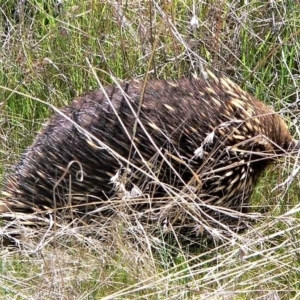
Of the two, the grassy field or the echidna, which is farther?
the grassy field

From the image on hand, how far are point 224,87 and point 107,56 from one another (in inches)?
23.6

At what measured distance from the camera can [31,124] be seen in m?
2.82

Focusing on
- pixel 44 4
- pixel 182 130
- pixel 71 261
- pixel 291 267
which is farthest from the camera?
pixel 44 4

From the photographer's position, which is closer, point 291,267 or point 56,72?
point 291,267

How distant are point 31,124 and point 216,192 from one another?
2.68 ft

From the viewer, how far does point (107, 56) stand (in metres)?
2.85

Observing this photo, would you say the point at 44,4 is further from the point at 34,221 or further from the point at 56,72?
the point at 34,221

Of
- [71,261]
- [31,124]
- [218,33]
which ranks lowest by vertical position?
[31,124]

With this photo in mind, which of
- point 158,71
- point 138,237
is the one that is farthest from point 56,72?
point 138,237

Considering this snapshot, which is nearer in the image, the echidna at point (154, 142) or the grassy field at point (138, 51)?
the echidna at point (154, 142)

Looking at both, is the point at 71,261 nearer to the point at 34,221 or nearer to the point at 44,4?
the point at 34,221

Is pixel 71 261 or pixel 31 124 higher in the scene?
pixel 71 261

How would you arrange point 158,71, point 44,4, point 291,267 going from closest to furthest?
point 291,267 < point 158,71 < point 44,4

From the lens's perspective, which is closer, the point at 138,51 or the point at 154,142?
the point at 154,142
